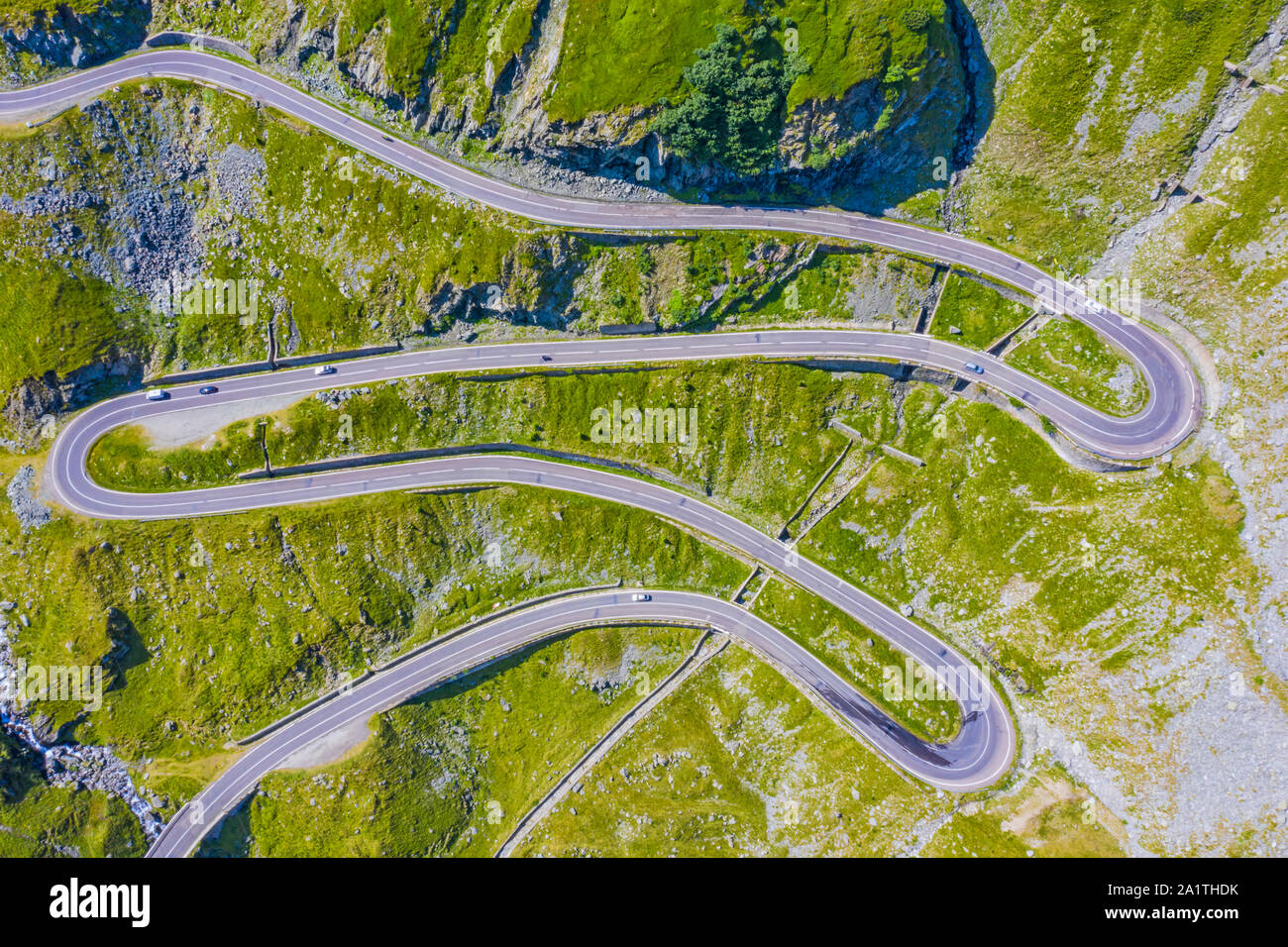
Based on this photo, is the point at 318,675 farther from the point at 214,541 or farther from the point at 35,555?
the point at 35,555

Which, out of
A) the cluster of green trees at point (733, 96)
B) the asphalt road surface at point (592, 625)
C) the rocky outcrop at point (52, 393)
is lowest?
the asphalt road surface at point (592, 625)

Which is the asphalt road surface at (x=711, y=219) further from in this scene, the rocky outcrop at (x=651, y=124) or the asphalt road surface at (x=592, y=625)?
the asphalt road surface at (x=592, y=625)

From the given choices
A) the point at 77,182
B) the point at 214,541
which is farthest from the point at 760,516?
the point at 77,182

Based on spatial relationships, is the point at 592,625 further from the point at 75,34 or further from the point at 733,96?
the point at 75,34

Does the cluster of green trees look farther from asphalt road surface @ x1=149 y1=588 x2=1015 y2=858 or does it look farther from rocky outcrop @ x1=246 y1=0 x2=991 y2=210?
asphalt road surface @ x1=149 y1=588 x2=1015 y2=858

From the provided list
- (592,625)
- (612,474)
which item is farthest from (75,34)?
(592,625)

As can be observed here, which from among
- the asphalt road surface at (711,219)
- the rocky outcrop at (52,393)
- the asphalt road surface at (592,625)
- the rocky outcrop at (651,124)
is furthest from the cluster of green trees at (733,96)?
the rocky outcrop at (52,393)
